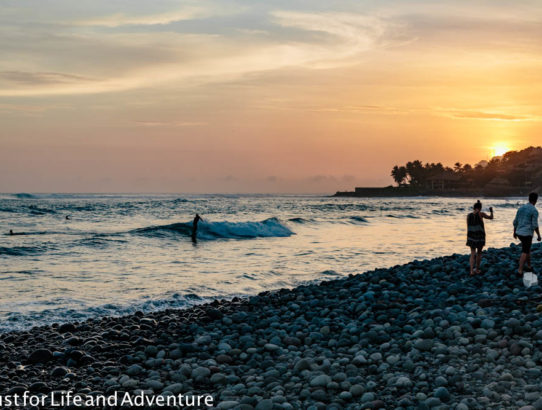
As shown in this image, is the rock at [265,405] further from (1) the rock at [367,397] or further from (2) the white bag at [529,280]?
(2) the white bag at [529,280]

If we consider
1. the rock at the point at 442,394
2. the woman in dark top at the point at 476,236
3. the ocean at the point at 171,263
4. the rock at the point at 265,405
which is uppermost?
the woman in dark top at the point at 476,236

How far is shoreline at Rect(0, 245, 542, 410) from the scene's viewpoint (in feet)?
20.4

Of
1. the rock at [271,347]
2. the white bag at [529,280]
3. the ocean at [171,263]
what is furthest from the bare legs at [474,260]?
the rock at [271,347]

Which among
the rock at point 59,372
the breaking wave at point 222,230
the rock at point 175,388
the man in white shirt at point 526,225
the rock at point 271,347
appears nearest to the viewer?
the rock at point 175,388

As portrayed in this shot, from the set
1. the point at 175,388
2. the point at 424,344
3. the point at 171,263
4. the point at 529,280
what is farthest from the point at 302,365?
the point at 171,263

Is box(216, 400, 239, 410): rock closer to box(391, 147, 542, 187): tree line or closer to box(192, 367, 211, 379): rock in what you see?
box(192, 367, 211, 379): rock

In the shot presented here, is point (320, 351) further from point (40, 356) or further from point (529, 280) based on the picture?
point (529, 280)

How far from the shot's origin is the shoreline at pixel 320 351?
6.21 meters

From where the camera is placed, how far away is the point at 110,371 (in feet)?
24.8

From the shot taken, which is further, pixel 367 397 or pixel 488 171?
pixel 488 171

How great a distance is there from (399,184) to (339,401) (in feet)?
619

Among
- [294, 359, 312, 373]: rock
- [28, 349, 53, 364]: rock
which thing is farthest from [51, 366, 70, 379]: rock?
[294, 359, 312, 373]: rock

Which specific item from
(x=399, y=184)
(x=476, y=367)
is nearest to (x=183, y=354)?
(x=476, y=367)

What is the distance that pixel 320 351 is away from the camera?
781 cm
